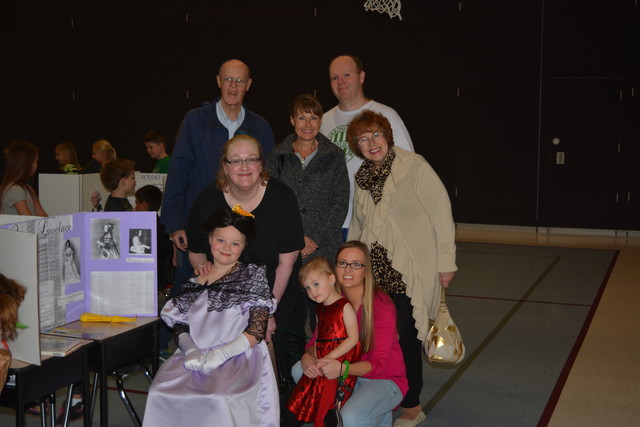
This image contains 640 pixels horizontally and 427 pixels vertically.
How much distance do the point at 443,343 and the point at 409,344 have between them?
0.60 ft

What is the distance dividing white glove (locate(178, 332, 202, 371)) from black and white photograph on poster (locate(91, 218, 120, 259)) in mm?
461

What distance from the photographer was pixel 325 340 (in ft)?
10.4

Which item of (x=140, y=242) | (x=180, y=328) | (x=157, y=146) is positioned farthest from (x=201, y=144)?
(x=157, y=146)

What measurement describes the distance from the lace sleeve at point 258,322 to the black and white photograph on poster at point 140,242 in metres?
0.54

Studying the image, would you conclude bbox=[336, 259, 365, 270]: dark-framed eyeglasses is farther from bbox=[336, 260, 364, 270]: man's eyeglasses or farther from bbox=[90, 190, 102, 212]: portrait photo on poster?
bbox=[90, 190, 102, 212]: portrait photo on poster

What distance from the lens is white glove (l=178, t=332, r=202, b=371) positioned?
2832 millimetres

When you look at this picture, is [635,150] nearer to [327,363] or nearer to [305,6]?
[305,6]

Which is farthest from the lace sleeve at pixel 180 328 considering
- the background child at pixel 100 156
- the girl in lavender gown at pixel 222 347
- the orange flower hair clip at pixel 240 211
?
the background child at pixel 100 156

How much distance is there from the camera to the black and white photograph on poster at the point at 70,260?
299 cm

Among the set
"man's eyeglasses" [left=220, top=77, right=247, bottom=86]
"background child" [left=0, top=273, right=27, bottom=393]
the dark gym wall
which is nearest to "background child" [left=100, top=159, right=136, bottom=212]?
"man's eyeglasses" [left=220, top=77, right=247, bottom=86]

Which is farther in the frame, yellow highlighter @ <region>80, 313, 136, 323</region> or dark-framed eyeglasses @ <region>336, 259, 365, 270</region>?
dark-framed eyeglasses @ <region>336, 259, 365, 270</region>

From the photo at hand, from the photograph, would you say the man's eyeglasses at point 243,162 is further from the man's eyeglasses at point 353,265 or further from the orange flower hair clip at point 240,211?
the man's eyeglasses at point 353,265

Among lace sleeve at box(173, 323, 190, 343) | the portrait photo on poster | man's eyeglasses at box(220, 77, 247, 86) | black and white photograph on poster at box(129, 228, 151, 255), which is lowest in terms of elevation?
lace sleeve at box(173, 323, 190, 343)

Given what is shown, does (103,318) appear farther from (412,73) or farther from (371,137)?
(412,73)
